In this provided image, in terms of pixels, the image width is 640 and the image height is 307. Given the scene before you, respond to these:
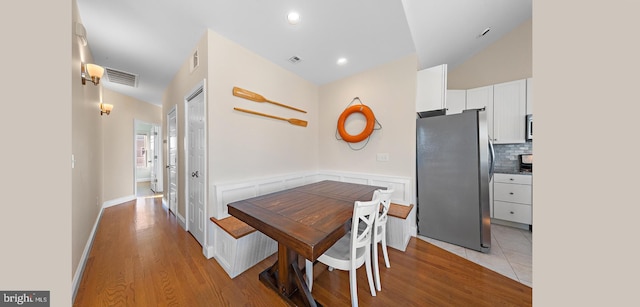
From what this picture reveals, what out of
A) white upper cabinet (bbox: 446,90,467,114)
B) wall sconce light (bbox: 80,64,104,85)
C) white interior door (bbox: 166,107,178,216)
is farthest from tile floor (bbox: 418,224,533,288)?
wall sconce light (bbox: 80,64,104,85)

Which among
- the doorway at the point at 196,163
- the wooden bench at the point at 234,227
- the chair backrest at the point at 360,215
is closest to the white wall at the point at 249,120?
the doorway at the point at 196,163

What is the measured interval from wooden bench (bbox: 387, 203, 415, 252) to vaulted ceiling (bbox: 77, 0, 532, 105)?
6.33 feet

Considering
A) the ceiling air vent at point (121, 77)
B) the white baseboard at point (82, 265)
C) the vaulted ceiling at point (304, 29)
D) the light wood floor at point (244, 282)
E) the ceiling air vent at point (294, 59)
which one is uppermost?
the vaulted ceiling at point (304, 29)

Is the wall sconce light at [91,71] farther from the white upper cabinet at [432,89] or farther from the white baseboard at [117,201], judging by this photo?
the white upper cabinet at [432,89]

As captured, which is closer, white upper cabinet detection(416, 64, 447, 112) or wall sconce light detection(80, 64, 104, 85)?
wall sconce light detection(80, 64, 104, 85)

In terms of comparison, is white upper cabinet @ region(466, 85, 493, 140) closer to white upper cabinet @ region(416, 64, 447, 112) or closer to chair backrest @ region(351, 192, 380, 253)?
white upper cabinet @ region(416, 64, 447, 112)

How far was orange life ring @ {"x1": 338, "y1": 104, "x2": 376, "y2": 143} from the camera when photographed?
2.51 metres

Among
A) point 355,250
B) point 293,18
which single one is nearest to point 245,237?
point 355,250

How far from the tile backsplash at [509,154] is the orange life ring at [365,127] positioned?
219 centimetres

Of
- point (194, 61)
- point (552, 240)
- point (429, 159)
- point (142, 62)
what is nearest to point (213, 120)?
point (194, 61)

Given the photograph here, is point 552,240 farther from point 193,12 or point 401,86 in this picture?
point 193,12

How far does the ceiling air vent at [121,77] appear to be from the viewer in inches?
107

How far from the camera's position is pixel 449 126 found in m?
2.13

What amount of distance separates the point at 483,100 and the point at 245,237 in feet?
12.4
